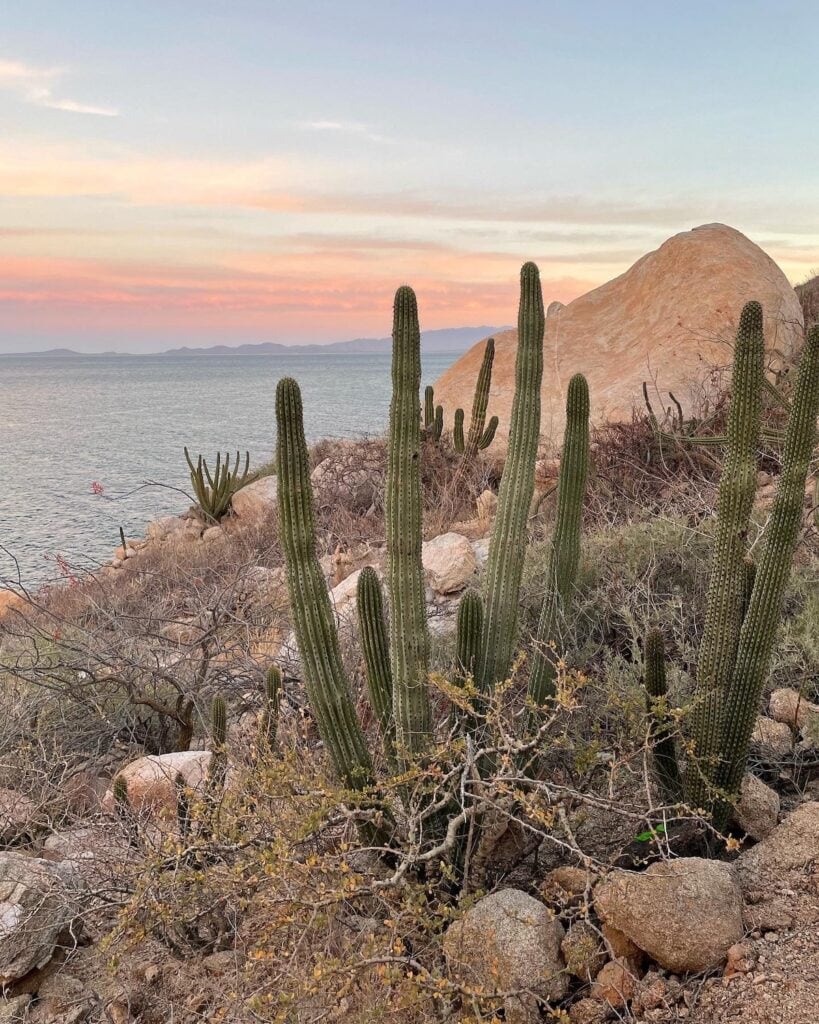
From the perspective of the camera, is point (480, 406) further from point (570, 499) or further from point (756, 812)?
point (756, 812)

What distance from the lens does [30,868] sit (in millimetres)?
3582

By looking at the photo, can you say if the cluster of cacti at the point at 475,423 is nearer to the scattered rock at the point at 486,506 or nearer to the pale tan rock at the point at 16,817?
the scattered rock at the point at 486,506

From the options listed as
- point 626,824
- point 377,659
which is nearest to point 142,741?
point 377,659

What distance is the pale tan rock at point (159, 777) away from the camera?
13.5 ft

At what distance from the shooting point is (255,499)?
13781mm

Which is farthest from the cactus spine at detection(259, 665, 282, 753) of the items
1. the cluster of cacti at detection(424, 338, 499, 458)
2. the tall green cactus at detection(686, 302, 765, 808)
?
Answer: the cluster of cacti at detection(424, 338, 499, 458)

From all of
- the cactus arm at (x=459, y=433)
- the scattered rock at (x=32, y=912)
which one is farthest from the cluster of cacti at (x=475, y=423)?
the scattered rock at (x=32, y=912)

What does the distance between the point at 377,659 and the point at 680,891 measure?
4.62 feet

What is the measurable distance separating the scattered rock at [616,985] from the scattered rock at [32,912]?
1948 millimetres

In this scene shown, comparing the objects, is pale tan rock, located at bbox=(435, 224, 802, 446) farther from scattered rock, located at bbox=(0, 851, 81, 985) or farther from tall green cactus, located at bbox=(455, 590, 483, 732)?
scattered rock, located at bbox=(0, 851, 81, 985)

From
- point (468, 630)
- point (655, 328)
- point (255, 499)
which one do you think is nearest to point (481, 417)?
point (655, 328)

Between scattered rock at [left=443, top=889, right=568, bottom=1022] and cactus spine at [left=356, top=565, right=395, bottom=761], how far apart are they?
2.55ft

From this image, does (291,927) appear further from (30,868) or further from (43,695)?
(43,695)

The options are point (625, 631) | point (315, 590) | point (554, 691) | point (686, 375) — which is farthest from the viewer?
point (686, 375)
